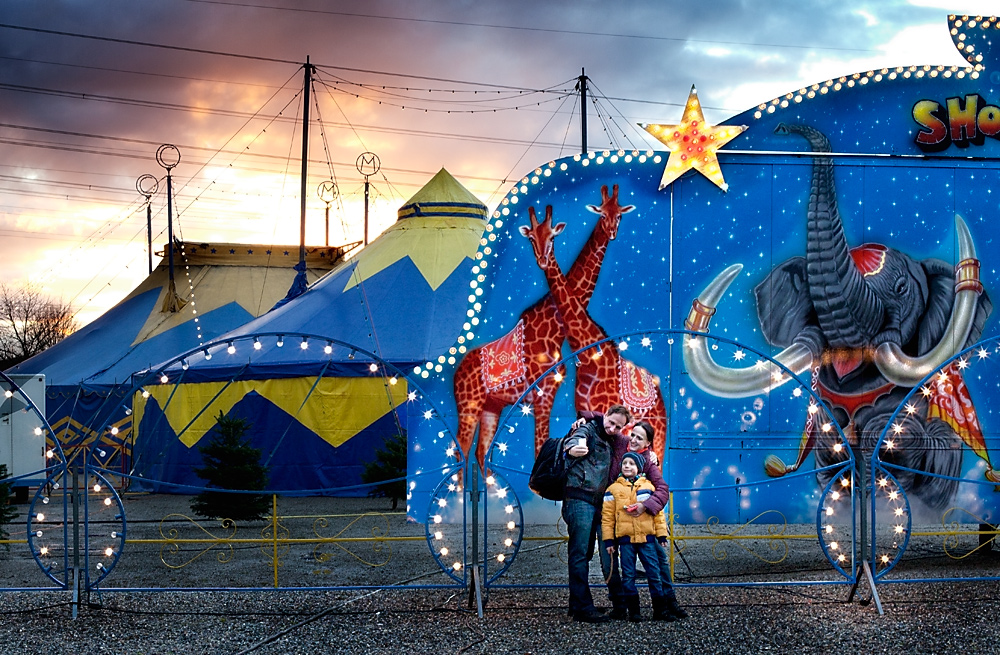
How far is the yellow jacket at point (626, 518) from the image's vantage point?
6668 millimetres

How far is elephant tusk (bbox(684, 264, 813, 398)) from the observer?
900 centimetres

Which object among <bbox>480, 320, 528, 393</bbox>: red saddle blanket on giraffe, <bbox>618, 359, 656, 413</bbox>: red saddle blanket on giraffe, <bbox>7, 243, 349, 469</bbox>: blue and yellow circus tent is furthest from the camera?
<bbox>7, 243, 349, 469</bbox>: blue and yellow circus tent

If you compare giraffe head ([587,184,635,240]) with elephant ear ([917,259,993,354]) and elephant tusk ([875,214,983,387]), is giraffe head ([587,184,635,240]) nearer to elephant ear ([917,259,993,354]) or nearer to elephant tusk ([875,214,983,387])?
elephant tusk ([875,214,983,387])

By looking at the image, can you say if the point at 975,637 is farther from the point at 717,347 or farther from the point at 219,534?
the point at 219,534

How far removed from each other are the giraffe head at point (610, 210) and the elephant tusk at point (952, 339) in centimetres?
260

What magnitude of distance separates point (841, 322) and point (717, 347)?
3.69ft

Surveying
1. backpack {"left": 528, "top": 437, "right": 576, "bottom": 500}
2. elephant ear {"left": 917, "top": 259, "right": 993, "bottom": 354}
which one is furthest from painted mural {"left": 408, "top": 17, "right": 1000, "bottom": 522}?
backpack {"left": 528, "top": 437, "right": 576, "bottom": 500}

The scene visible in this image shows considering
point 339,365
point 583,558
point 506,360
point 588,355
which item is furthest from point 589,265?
point 339,365

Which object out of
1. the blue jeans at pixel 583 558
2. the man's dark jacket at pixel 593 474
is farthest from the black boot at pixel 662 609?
the man's dark jacket at pixel 593 474

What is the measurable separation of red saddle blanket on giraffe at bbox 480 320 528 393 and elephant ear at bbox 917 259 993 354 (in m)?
3.59

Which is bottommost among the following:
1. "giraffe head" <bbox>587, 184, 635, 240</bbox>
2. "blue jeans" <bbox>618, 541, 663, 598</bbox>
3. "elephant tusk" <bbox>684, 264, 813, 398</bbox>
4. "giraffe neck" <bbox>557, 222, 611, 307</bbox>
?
"blue jeans" <bbox>618, 541, 663, 598</bbox>

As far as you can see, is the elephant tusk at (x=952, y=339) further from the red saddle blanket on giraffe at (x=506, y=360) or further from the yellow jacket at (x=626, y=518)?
the yellow jacket at (x=626, y=518)

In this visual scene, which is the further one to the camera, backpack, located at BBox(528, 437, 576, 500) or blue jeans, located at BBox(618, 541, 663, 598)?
backpack, located at BBox(528, 437, 576, 500)

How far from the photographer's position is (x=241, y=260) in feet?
72.6
